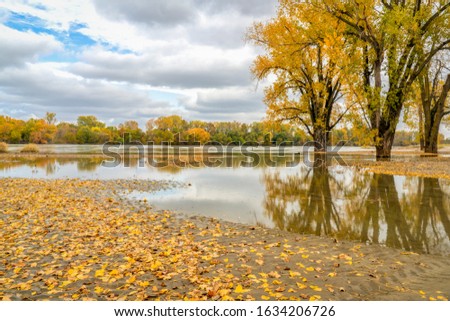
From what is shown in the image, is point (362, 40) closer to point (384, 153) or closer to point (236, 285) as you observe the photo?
point (384, 153)

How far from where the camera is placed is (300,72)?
40.5 m

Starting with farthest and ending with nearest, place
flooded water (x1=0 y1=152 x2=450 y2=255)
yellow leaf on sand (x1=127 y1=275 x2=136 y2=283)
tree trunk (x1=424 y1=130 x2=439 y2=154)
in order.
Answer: tree trunk (x1=424 y1=130 x2=439 y2=154), flooded water (x1=0 y1=152 x2=450 y2=255), yellow leaf on sand (x1=127 y1=275 x2=136 y2=283)

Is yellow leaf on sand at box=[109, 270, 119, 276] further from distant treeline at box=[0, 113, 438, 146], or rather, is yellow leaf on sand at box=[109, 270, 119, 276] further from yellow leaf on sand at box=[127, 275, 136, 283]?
distant treeline at box=[0, 113, 438, 146]

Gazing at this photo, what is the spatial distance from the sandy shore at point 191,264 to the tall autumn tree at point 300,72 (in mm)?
28635

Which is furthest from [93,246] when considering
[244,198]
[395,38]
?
[395,38]

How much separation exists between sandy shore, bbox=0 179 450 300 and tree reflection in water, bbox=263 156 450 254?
1.17 m

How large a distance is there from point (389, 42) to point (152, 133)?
382ft

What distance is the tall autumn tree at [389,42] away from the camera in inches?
1065

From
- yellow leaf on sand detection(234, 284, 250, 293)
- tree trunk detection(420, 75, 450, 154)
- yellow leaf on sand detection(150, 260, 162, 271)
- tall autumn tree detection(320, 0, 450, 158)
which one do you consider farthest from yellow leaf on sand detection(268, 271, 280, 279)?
tree trunk detection(420, 75, 450, 154)

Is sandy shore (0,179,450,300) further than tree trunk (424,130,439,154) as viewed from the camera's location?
No

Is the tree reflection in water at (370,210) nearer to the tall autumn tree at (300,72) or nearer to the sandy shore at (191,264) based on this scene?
the sandy shore at (191,264)

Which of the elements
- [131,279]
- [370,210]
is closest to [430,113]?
[370,210]

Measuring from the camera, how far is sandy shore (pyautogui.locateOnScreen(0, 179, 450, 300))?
16.8ft

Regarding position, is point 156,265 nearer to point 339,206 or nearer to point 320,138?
point 339,206
